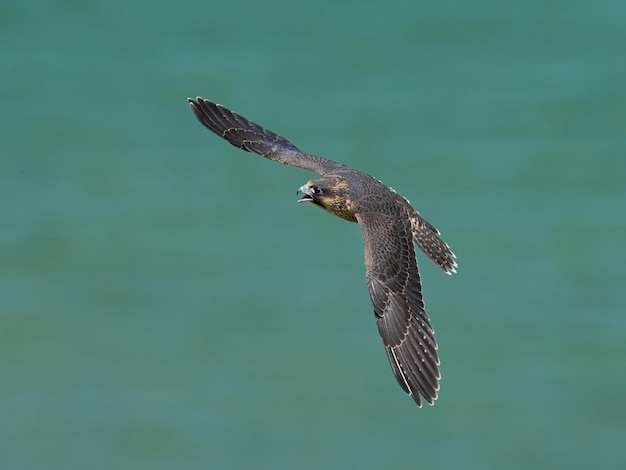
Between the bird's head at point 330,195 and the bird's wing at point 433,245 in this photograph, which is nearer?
the bird's head at point 330,195

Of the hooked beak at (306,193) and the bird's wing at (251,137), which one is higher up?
the bird's wing at (251,137)

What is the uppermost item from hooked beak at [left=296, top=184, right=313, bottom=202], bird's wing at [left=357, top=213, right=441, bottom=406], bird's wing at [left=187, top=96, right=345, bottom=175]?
bird's wing at [left=187, top=96, right=345, bottom=175]

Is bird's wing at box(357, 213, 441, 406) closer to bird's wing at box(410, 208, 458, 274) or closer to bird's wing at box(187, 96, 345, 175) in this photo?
bird's wing at box(410, 208, 458, 274)

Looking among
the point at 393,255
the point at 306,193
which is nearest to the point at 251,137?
the point at 306,193

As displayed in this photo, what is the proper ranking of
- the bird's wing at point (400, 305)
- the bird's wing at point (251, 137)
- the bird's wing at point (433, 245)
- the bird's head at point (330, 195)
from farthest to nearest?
the bird's wing at point (251, 137) → the bird's wing at point (433, 245) → the bird's head at point (330, 195) → the bird's wing at point (400, 305)

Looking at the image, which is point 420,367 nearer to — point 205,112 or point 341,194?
point 341,194

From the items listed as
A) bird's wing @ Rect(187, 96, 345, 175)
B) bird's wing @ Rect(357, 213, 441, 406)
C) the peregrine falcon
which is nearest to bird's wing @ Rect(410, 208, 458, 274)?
the peregrine falcon

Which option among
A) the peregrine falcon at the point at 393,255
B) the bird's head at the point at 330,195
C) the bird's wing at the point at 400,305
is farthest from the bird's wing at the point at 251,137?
the bird's wing at the point at 400,305

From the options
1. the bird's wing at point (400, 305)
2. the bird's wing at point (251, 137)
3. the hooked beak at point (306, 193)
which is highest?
the bird's wing at point (251, 137)

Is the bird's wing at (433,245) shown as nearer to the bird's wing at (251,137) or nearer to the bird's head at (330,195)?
the bird's head at (330,195)
